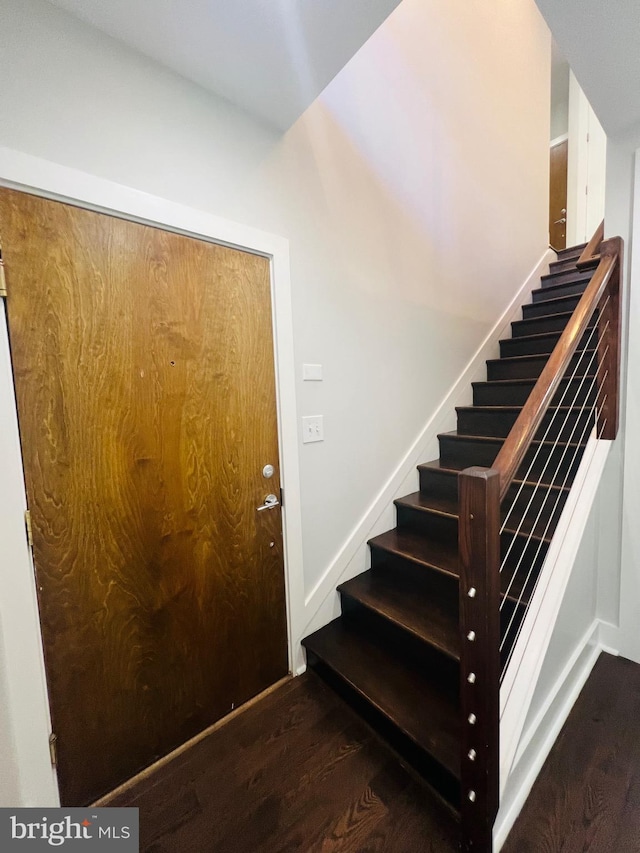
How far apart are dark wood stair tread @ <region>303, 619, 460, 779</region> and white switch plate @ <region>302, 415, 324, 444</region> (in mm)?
993

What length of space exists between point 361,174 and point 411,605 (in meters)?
2.24

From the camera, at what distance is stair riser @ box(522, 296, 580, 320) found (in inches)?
107

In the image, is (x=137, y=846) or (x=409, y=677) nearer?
(x=137, y=846)

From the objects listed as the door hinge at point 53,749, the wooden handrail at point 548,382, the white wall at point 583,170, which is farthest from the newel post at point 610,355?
the white wall at point 583,170

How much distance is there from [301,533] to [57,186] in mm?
1558

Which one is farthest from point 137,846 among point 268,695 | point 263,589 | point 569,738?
point 569,738

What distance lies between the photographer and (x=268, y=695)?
157cm

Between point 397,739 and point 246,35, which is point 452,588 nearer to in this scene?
point 397,739

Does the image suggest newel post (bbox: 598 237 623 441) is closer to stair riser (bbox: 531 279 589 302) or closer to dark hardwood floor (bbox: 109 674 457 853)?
stair riser (bbox: 531 279 589 302)

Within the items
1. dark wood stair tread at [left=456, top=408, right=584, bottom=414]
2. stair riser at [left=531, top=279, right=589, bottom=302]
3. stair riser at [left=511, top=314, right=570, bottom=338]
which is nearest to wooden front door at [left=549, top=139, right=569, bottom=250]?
stair riser at [left=531, top=279, right=589, bottom=302]

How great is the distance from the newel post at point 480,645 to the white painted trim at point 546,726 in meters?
0.15

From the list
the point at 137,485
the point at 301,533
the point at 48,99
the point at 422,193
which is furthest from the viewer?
the point at 422,193

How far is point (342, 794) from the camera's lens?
116 centimetres

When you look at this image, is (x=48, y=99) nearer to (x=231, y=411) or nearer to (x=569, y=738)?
(x=231, y=411)
